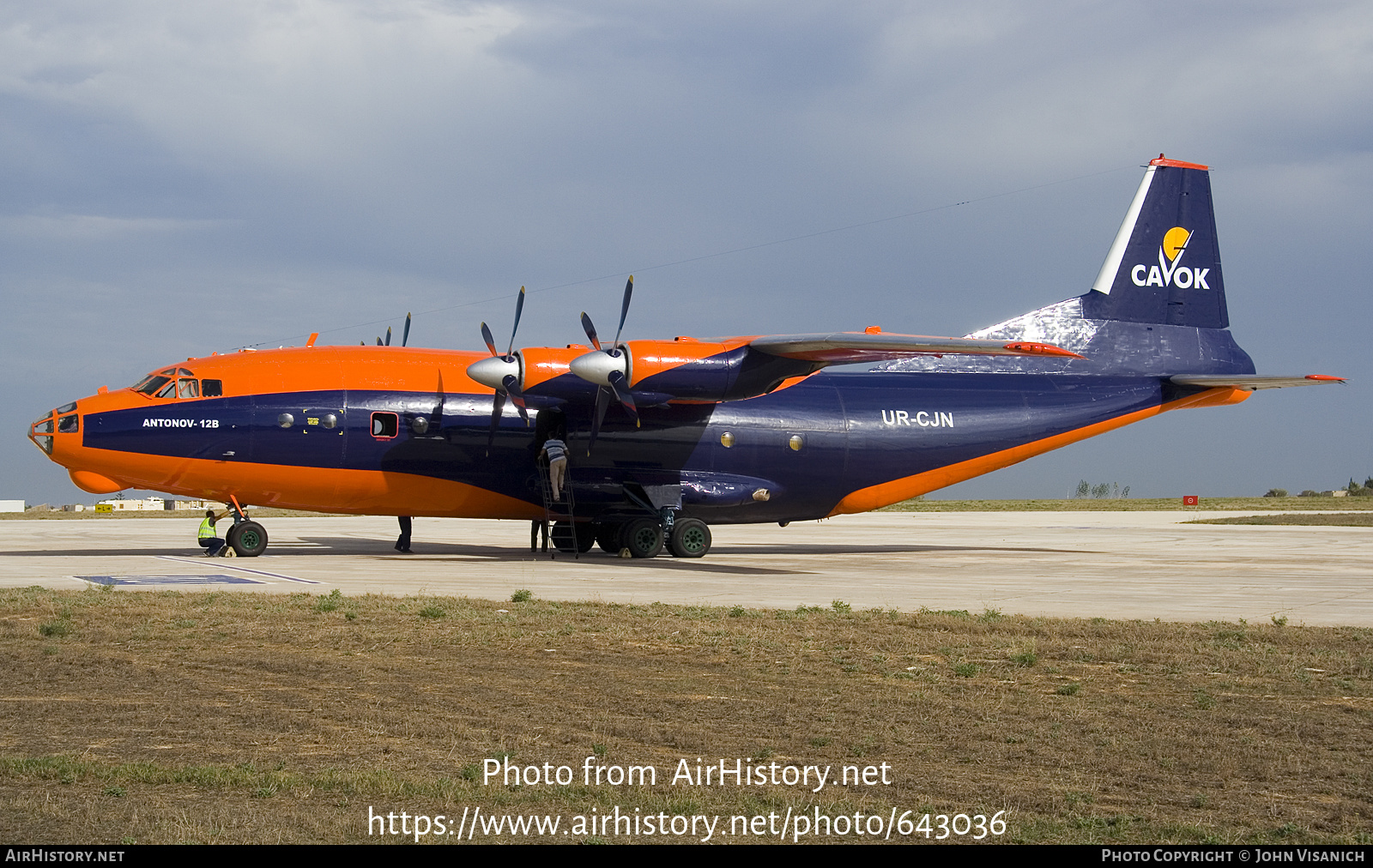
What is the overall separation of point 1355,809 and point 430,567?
18443 millimetres

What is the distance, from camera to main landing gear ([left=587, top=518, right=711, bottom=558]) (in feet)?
84.7

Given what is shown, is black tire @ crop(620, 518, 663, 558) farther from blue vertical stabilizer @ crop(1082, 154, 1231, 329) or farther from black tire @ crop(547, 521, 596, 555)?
blue vertical stabilizer @ crop(1082, 154, 1231, 329)

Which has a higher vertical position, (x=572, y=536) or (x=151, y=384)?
(x=151, y=384)

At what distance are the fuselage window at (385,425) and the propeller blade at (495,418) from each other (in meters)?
1.91

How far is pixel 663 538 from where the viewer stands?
2603 centimetres

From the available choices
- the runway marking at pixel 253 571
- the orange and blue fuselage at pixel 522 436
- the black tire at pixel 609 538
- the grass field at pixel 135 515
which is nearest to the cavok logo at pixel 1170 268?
the orange and blue fuselage at pixel 522 436

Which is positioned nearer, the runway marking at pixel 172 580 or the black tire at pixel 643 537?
the runway marking at pixel 172 580

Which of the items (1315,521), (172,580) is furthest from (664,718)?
(1315,521)

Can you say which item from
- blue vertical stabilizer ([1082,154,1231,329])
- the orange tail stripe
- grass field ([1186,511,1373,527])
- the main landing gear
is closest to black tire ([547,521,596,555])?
the main landing gear

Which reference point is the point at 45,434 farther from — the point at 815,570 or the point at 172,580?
the point at 815,570

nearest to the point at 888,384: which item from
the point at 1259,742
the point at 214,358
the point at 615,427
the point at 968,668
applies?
the point at 615,427

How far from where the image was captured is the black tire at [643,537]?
84.9ft

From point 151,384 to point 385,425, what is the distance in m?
4.67

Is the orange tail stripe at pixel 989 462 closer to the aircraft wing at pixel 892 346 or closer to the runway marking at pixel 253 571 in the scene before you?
the aircraft wing at pixel 892 346
